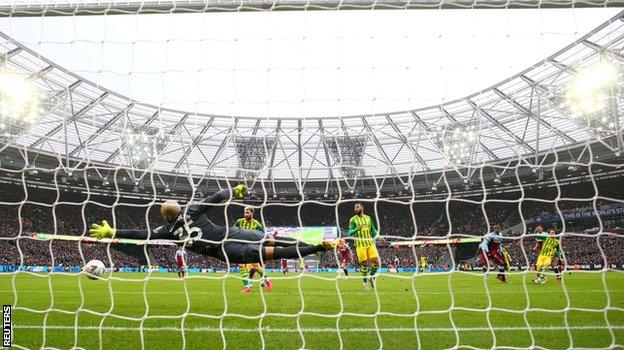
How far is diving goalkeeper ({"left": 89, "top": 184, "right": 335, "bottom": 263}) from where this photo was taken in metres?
5.14

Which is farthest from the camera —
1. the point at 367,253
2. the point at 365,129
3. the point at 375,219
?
the point at 365,129

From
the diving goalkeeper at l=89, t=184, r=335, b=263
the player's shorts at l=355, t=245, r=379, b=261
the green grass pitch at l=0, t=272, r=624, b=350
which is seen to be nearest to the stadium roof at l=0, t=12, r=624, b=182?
the player's shorts at l=355, t=245, r=379, b=261

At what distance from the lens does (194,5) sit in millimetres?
4371

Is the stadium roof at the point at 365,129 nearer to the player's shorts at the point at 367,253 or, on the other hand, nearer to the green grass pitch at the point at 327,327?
the player's shorts at the point at 367,253

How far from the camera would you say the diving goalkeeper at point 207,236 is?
5.14 metres

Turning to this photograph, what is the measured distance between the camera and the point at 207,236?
5.53 metres

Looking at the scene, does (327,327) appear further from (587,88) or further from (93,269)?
(587,88)

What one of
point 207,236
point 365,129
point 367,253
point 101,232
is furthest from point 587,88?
point 365,129

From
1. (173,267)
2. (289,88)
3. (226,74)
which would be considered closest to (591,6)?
(289,88)

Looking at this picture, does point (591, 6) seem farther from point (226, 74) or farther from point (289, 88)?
point (226, 74)

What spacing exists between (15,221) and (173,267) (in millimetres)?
10762

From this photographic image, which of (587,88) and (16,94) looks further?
(587,88)

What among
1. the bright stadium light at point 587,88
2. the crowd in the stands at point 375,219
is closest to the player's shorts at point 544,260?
the bright stadium light at point 587,88

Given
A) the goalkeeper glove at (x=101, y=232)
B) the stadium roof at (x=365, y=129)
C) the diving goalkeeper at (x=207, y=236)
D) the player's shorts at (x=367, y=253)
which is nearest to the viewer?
the goalkeeper glove at (x=101, y=232)
